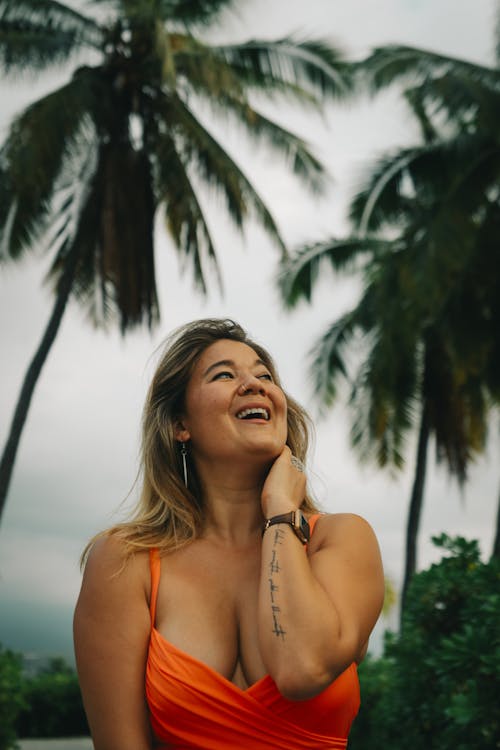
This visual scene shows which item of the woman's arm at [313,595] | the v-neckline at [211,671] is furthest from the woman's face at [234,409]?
the v-neckline at [211,671]

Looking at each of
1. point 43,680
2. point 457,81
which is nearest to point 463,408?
point 457,81

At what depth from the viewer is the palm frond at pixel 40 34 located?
14.1 m

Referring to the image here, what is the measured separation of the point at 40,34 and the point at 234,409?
13.6 m

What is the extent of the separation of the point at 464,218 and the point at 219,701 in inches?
543

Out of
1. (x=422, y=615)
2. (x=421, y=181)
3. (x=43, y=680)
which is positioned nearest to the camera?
(x=422, y=615)

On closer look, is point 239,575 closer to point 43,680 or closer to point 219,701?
point 219,701

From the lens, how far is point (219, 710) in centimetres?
228

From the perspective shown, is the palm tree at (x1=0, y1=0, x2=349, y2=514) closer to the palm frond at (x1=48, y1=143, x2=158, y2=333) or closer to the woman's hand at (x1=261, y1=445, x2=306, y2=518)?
the palm frond at (x1=48, y1=143, x2=158, y2=333)

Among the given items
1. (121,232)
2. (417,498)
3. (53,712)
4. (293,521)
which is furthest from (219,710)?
(417,498)

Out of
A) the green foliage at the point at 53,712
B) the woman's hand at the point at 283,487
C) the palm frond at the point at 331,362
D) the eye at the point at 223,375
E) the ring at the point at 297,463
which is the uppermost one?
the palm frond at the point at 331,362

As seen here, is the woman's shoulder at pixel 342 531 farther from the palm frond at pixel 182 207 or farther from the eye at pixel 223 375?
the palm frond at pixel 182 207

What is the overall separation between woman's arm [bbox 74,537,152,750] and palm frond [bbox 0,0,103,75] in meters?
13.3

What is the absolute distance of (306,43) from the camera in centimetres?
1514

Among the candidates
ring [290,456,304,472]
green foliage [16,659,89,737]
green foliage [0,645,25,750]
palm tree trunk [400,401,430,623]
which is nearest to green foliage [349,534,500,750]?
ring [290,456,304,472]
